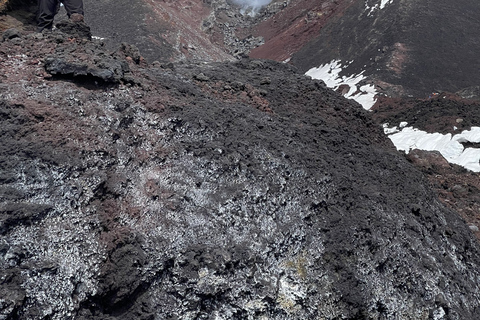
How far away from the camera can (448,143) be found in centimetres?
984

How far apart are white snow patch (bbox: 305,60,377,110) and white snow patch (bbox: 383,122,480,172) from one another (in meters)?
4.46

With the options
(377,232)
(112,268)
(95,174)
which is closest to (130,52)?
(95,174)

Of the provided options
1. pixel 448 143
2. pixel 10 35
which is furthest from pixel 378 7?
pixel 10 35

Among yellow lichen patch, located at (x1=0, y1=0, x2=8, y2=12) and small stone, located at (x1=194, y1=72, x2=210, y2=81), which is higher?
small stone, located at (x1=194, y1=72, x2=210, y2=81)

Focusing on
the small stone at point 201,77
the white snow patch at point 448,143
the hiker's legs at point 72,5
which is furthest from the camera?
the white snow patch at point 448,143

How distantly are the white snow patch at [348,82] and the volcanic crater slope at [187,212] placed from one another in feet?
39.2

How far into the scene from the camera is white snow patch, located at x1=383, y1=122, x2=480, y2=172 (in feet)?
29.8

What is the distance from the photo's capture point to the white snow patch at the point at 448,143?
9.08 m

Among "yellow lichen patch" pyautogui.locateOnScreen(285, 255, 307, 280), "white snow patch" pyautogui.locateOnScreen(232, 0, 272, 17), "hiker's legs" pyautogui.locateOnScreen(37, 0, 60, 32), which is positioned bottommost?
"white snow patch" pyautogui.locateOnScreen(232, 0, 272, 17)

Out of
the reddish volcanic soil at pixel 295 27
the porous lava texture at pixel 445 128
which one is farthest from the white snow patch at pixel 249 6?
the porous lava texture at pixel 445 128

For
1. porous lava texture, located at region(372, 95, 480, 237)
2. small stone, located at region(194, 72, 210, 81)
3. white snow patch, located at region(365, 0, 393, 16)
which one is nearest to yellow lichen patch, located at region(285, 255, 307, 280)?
small stone, located at region(194, 72, 210, 81)

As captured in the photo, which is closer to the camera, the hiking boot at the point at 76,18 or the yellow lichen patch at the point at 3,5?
the hiking boot at the point at 76,18

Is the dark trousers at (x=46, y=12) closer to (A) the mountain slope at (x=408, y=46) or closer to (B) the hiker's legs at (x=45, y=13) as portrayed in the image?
(B) the hiker's legs at (x=45, y=13)

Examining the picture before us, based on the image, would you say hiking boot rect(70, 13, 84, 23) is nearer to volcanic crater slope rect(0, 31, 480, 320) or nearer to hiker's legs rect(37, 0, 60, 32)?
hiker's legs rect(37, 0, 60, 32)
